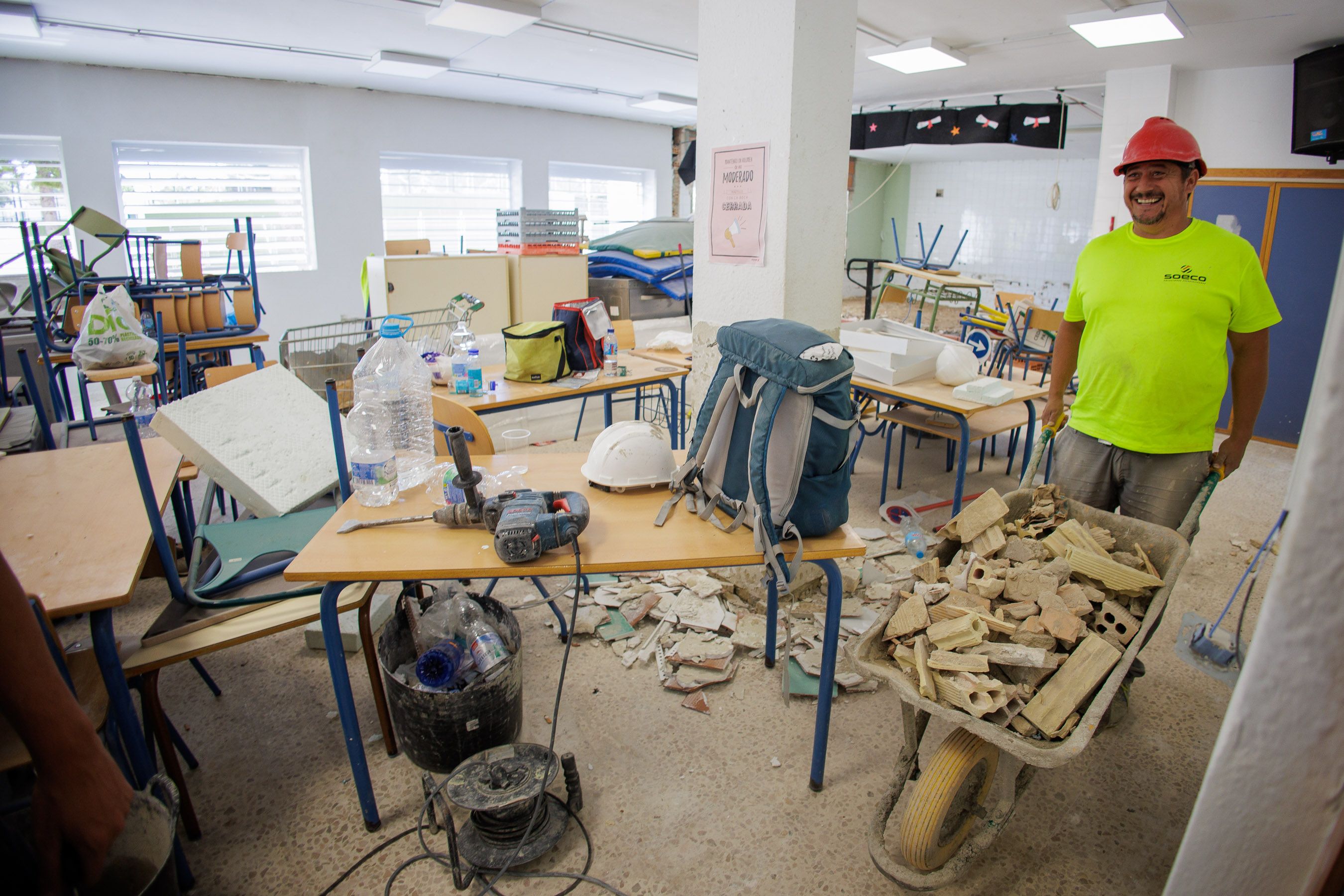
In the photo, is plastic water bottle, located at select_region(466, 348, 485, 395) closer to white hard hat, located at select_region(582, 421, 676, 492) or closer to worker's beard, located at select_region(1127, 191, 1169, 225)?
white hard hat, located at select_region(582, 421, 676, 492)

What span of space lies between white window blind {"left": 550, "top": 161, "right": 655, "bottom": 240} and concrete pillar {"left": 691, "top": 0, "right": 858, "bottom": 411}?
8.70 meters

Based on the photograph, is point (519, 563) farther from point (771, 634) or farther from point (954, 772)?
point (771, 634)

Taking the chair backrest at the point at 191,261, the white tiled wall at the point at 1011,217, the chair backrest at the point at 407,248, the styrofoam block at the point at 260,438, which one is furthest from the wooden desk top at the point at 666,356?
the white tiled wall at the point at 1011,217

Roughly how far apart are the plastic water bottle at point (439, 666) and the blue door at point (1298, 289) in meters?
6.27

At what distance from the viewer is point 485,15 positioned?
17.8ft

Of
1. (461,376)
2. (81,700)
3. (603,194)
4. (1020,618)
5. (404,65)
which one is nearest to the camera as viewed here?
(81,700)

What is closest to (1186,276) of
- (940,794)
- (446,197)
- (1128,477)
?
(1128,477)

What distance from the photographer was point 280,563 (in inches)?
86.0

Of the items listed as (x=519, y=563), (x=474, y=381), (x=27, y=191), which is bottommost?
(x=519, y=563)

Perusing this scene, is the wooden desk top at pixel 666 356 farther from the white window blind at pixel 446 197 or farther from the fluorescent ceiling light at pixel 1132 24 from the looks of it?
the white window blind at pixel 446 197

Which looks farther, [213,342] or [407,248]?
[407,248]

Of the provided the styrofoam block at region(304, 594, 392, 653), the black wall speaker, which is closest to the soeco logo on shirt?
the styrofoam block at region(304, 594, 392, 653)

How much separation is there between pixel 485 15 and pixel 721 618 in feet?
16.6

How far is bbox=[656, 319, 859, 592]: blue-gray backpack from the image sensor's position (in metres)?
1.75
